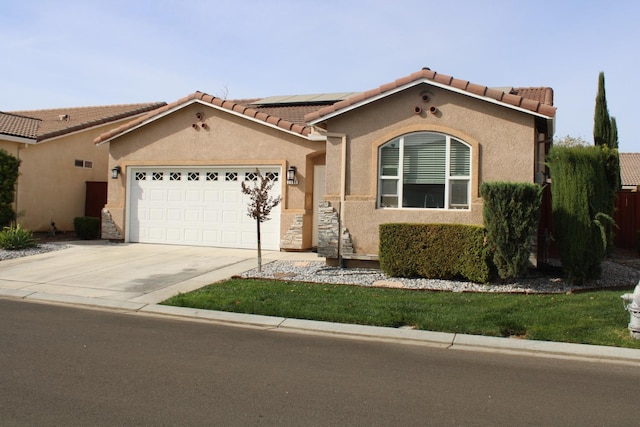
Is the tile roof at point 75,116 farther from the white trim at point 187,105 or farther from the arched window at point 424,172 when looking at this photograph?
the arched window at point 424,172

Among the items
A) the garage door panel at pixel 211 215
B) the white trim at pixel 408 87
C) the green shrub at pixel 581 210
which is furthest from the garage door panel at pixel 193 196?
the green shrub at pixel 581 210

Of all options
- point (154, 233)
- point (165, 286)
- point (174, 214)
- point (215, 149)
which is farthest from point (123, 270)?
point (215, 149)

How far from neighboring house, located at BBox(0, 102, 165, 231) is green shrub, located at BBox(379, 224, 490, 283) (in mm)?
12022

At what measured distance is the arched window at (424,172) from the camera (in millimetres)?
11148

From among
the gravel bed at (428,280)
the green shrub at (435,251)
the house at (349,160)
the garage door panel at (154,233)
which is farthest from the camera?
the garage door panel at (154,233)

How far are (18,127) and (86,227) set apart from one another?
478cm

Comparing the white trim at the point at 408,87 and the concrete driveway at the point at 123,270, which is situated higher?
the white trim at the point at 408,87

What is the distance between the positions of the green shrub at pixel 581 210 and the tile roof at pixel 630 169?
94.9ft

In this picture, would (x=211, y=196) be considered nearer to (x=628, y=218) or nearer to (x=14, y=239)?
(x=14, y=239)

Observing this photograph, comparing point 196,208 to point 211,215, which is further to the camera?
point 196,208

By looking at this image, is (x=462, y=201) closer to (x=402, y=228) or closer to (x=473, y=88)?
(x=402, y=228)

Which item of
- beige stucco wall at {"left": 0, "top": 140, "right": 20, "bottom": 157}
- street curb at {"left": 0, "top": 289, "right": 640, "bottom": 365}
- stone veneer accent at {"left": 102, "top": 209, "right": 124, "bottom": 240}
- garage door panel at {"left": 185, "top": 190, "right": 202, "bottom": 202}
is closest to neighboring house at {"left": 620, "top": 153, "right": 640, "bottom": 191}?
garage door panel at {"left": 185, "top": 190, "right": 202, "bottom": 202}

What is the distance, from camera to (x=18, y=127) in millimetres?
18734

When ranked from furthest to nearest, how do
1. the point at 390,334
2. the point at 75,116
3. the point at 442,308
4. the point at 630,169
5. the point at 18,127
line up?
1. the point at 630,169
2. the point at 75,116
3. the point at 18,127
4. the point at 442,308
5. the point at 390,334
